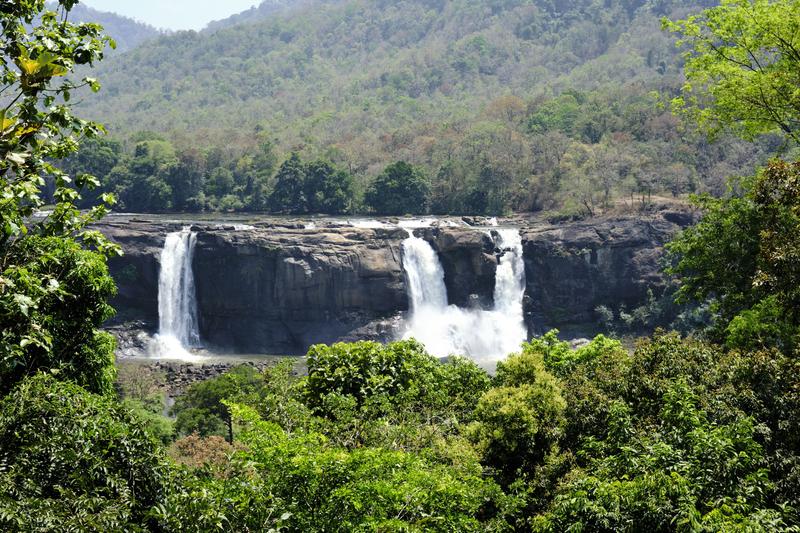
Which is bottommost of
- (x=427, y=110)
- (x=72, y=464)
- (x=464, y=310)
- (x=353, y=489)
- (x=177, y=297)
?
(x=464, y=310)

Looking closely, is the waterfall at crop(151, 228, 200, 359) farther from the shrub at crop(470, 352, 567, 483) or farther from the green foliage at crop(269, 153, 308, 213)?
the shrub at crop(470, 352, 567, 483)

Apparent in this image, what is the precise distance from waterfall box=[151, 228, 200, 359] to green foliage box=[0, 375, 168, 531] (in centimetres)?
3581

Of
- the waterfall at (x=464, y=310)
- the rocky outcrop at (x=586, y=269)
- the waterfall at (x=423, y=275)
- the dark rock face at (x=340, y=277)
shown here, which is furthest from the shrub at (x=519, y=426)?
the rocky outcrop at (x=586, y=269)

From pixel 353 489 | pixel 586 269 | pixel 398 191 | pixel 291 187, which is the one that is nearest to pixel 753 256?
pixel 353 489

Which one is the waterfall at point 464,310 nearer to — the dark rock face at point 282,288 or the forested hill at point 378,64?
the dark rock face at point 282,288

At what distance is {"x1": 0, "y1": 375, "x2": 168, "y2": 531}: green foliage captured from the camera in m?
5.91

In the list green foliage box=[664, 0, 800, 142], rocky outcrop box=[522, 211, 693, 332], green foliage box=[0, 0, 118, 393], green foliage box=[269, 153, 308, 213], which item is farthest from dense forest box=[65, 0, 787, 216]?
green foliage box=[0, 0, 118, 393]

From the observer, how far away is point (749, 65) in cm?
1496

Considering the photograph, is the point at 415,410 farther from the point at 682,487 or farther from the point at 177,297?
the point at 177,297

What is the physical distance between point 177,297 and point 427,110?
65454mm

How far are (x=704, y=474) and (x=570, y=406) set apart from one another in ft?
14.0

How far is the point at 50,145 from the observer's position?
7.31m

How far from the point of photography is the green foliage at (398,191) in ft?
194

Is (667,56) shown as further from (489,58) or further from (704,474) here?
(704,474)
